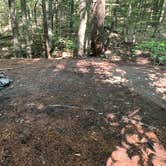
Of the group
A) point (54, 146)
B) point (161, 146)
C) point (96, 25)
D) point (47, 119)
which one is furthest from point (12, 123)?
point (96, 25)

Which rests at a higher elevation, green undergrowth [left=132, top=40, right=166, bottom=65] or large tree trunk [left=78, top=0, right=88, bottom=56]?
large tree trunk [left=78, top=0, right=88, bottom=56]

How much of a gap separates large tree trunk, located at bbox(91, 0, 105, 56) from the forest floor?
12.0ft

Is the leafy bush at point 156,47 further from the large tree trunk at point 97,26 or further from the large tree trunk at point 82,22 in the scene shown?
the large tree trunk at point 82,22

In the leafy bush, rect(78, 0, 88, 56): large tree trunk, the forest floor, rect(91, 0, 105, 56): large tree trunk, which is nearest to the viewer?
the forest floor

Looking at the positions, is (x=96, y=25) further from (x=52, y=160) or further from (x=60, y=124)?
(x=52, y=160)

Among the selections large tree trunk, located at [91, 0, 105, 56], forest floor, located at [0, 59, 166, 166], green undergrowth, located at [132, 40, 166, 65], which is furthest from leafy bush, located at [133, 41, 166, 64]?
forest floor, located at [0, 59, 166, 166]

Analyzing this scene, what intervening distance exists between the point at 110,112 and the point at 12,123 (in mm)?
1802

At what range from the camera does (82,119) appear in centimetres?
396

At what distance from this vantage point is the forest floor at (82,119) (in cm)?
312

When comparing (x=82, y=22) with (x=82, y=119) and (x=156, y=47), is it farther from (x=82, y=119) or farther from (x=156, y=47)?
(x=82, y=119)

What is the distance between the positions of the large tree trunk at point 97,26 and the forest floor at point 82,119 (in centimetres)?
367

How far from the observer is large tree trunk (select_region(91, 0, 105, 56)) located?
9305 mm

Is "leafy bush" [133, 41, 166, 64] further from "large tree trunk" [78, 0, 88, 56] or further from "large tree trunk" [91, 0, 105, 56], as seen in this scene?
"large tree trunk" [78, 0, 88, 56]

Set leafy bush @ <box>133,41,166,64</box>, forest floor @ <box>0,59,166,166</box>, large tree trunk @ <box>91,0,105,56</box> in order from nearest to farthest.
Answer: forest floor @ <box>0,59,166,166</box> → leafy bush @ <box>133,41,166,64</box> → large tree trunk @ <box>91,0,105,56</box>
